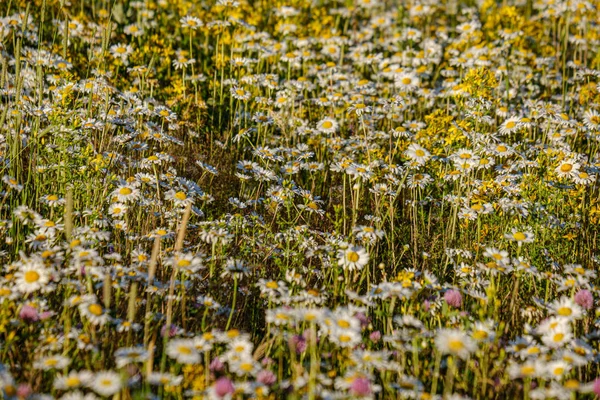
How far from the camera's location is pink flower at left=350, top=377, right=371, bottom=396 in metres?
1.92

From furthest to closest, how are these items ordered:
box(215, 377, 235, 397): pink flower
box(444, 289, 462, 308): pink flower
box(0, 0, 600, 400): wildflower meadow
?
box(444, 289, 462, 308): pink flower
box(0, 0, 600, 400): wildflower meadow
box(215, 377, 235, 397): pink flower

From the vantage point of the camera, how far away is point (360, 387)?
1925 mm

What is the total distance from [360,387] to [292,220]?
2004 millimetres

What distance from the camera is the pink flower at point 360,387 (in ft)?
6.29

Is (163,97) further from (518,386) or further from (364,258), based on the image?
(518,386)

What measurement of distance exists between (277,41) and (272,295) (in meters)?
3.95

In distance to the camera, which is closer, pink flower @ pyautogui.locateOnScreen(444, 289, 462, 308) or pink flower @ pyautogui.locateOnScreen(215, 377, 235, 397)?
pink flower @ pyautogui.locateOnScreen(215, 377, 235, 397)

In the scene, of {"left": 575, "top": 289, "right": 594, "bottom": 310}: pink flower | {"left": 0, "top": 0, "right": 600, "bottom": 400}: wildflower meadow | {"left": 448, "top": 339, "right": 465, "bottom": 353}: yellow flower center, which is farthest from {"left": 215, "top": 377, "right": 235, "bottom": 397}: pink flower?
{"left": 575, "top": 289, "right": 594, "bottom": 310}: pink flower

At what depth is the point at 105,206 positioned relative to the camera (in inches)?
132

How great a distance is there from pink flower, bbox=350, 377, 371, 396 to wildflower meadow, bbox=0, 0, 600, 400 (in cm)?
1

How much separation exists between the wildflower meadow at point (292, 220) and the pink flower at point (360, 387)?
1 cm

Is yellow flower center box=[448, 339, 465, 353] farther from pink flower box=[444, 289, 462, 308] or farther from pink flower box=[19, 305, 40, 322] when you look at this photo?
pink flower box=[19, 305, 40, 322]

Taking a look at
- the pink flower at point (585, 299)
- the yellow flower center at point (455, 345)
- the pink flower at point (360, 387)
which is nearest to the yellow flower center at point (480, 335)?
the yellow flower center at point (455, 345)

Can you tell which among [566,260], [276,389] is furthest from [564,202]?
[276,389]
